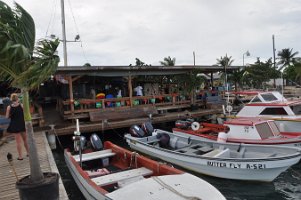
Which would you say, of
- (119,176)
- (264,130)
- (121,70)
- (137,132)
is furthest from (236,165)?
(121,70)

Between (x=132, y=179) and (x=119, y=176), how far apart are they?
352 mm

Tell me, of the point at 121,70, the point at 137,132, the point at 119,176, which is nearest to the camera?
the point at 119,176

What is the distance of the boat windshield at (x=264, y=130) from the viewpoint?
34.6 feet

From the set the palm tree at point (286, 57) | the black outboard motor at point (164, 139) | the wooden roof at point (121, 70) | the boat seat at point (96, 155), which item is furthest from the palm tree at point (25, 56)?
the palm tree at point (286, 57)

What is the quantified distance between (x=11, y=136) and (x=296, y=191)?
10664mm

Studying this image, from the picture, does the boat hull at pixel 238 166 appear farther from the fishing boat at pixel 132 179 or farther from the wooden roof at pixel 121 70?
the wooden roof at pixel 121 70

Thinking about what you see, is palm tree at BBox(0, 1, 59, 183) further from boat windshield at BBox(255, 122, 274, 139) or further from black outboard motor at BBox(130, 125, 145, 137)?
boat windshield at BBox(255, 122, 274, 139)

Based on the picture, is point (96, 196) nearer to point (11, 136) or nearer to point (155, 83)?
point (11, 136)

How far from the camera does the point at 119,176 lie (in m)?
6.95

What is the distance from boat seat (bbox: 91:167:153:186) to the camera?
22.1ft

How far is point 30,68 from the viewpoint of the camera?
4.24 metres

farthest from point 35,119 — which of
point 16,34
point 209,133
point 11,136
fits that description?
point 16,34

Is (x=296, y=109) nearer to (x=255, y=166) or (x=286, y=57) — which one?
(x=255, y=166)

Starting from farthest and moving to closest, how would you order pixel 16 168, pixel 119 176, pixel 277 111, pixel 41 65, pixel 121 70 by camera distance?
pixel 121 70 < pixel 277 111 < pixel 16 168 < pixel 119 176 < pixel 41 65
